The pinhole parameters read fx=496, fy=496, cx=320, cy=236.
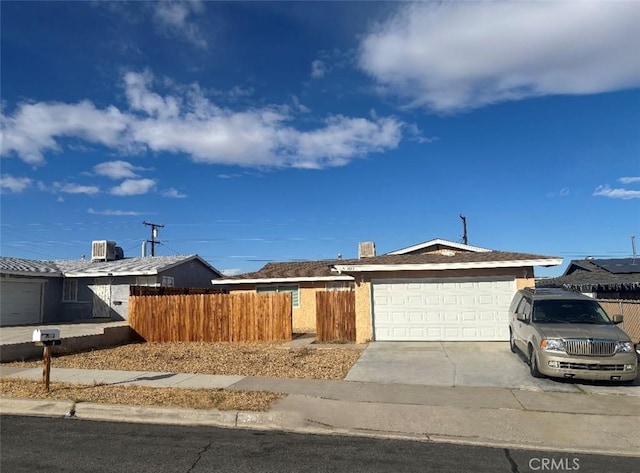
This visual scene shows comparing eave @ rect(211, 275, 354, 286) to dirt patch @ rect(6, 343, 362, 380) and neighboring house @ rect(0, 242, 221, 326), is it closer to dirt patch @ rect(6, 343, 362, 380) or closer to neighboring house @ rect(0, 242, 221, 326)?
neighboring house @ rect(0, 242, 221, 326)

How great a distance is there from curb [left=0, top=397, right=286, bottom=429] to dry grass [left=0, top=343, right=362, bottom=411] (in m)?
0.29

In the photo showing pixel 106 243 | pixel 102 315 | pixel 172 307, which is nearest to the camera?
pixel 172 307

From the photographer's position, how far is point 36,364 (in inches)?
494

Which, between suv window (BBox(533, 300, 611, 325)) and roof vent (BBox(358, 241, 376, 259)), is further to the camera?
roof vent (BBox(358, 241, 376, 259))

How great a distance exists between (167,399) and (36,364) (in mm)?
6216

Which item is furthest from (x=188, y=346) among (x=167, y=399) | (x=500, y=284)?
(x=500, y=284)

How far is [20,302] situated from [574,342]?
82.5 ft

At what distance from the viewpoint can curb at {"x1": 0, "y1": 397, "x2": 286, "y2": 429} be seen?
7324mm

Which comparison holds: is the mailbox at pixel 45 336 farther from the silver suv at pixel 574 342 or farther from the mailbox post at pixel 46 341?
the silver suv at pixel 574 342

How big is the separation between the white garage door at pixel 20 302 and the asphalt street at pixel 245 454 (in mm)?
19977

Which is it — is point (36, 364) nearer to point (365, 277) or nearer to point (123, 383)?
point (123, 383)

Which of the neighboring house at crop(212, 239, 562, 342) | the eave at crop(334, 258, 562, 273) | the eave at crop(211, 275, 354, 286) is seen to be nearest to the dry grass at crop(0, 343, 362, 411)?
the neighboring house at crop(212, 239, 562, 342)

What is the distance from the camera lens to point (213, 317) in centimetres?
1795

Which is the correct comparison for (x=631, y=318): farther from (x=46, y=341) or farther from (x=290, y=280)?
(x=46, y=341)
